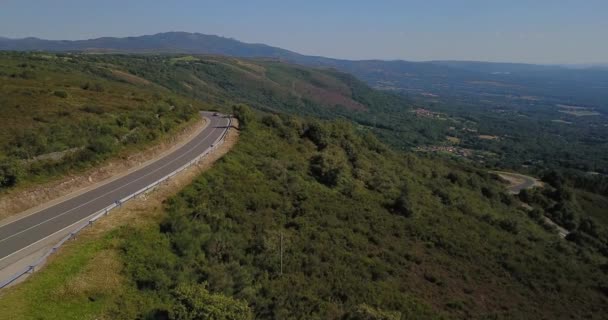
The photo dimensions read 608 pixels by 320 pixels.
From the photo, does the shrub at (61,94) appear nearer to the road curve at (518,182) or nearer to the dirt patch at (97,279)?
the dirt patch at (97,279)

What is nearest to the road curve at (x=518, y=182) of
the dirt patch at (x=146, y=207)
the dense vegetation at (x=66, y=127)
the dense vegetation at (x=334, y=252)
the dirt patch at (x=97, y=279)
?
the dense vegetation at (x=334, y=252)

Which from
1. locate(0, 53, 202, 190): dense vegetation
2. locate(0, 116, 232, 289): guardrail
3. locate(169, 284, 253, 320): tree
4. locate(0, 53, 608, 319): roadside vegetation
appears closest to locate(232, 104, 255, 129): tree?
locate(0, 53, 608, 319): roadside vegetation

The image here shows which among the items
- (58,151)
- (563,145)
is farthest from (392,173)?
(563,145)

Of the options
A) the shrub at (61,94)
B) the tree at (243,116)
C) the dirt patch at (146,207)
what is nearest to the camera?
the dirt patch at (146,207)

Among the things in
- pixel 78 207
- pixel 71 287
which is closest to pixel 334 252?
pixel 71 287

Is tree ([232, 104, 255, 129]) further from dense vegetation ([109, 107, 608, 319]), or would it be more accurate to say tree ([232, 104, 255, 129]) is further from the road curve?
the road curve

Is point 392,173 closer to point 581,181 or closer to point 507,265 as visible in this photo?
point 507,265
